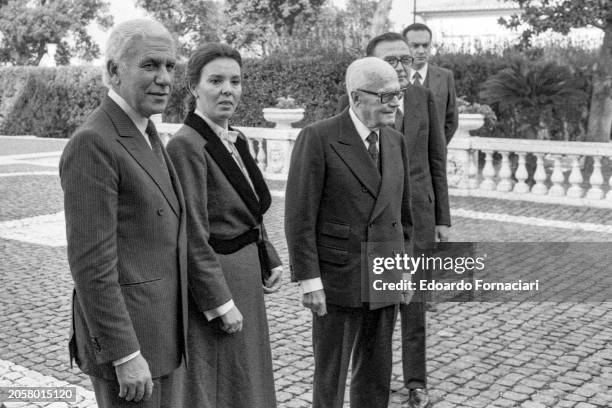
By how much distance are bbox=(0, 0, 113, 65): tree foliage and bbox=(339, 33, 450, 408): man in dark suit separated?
133 feet

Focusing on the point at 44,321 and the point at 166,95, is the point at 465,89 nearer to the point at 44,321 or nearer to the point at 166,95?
the point at 44,321

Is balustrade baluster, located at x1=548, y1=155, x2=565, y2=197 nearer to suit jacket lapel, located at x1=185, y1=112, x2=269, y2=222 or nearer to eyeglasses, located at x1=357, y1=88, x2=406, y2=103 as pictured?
eyeglasses, located at x1=357, y1=88, x2=406, y2=103

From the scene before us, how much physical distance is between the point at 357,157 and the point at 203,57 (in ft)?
2.98

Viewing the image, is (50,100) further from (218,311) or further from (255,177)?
(218,311)

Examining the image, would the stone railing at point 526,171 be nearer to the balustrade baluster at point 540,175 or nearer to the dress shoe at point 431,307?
the balustrade baluster at point 540,175

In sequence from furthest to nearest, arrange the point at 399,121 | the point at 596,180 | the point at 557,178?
the point at 557,178 < the point at 596,180 < the point at 399,121

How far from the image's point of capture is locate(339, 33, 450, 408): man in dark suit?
452 centimetres

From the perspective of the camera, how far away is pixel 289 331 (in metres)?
6.07

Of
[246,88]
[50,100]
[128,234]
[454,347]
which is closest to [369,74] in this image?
[128,234]

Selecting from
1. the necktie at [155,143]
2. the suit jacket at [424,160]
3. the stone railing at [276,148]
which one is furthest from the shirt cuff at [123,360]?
the stone railing at [276,148]

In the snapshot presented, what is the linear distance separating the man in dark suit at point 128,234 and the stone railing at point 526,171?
1001 centimetres

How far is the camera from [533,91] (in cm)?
1445

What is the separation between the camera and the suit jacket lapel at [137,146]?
259 cm

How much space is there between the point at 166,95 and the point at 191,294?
84 centimetres
